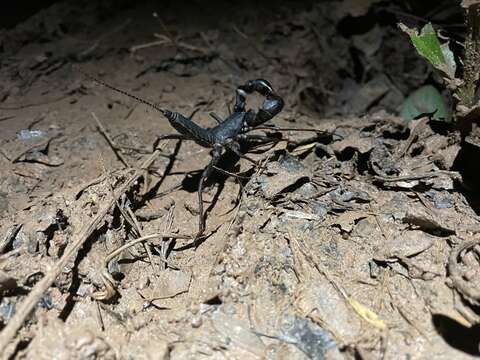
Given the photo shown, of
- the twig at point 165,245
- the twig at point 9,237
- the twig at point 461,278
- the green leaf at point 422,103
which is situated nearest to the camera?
the twig at point 461,278

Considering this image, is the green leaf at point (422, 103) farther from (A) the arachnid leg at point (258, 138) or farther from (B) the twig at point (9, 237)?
(B) the twig at point (9, 237)

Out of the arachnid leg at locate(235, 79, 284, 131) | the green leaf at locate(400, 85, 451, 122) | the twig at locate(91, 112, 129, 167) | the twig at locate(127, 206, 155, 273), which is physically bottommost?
the green leaf at locate(400, 85, 451, 122)

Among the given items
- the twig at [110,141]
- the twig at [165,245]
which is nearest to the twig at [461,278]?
the twig at [165,245]

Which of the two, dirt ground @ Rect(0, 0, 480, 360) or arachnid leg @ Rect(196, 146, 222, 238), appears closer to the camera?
dirt ground @ Rect(0, 0, 480, 360)

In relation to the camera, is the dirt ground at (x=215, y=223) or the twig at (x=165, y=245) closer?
the dirt ground at (x=215, y=223)

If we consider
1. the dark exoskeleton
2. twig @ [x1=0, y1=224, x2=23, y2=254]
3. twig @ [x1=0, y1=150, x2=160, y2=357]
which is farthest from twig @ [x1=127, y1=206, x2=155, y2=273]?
twig @ [x1=0, y1=224, x2=23, y2=254]

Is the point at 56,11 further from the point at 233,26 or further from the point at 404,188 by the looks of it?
the point at 404,188

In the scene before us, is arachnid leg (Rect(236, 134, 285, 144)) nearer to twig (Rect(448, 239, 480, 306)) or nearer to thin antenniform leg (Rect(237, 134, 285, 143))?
thin antenniform leg (Rect(237, 134, 285, 143))

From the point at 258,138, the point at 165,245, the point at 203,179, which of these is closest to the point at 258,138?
the point at 258,138

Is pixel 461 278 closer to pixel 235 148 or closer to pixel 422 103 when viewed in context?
pixel 235 148
